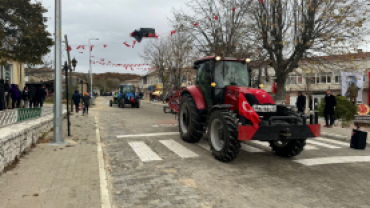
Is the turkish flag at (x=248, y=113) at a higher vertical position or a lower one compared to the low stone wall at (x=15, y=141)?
higher

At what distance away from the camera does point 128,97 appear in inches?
1141

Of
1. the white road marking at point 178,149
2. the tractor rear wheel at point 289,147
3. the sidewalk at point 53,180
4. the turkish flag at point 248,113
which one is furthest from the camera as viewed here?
the white road marking at point 178,149

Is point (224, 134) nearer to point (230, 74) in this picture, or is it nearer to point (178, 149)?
point (178, 149)

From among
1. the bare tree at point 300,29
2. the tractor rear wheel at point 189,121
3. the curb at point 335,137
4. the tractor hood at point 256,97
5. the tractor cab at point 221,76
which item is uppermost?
the bare tree at point 300,29

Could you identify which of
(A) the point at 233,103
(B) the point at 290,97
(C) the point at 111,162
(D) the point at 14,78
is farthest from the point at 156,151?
(B) the point at 290,97

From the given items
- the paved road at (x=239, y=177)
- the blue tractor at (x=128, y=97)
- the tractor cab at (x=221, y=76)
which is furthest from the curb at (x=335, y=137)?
the blue tractor at (x=128, y=97)

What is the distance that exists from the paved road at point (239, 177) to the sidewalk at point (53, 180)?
1.49 ft

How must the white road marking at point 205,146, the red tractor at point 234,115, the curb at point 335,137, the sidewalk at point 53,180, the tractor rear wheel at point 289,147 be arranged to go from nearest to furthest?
the sidewalk at point 53,180 < the red tractor at point 234,115 < the tractor rear wheel at point 289,147 < the white road marking at point 205,146 < the curb at point 335,137

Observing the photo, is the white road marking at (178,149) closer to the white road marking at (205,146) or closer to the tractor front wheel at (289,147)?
the white road marking at (205,146)

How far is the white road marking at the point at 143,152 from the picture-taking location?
735 cm

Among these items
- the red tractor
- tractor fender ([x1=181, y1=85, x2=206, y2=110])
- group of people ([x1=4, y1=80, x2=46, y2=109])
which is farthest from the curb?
group of people ([x1=4, y1=80, x2=46, y2=109])

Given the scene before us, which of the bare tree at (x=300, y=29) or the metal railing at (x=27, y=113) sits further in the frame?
the bare tree at (x=300, y=29)

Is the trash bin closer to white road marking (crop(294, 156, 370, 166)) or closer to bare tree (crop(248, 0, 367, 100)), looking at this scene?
white road marking (crop(294, 156, 370, 166))

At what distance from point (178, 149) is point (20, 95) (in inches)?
412
